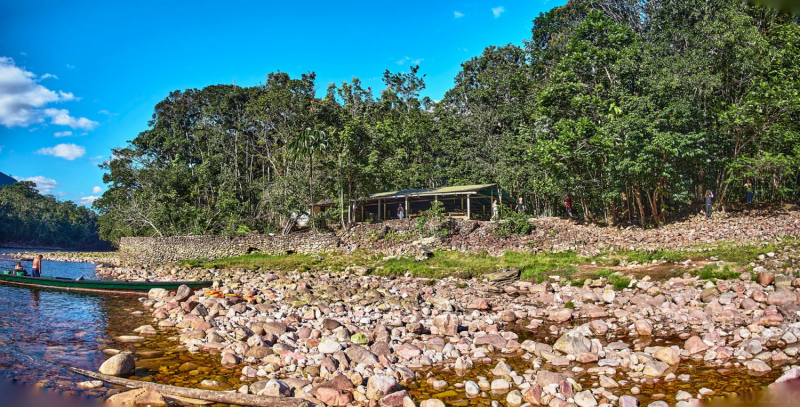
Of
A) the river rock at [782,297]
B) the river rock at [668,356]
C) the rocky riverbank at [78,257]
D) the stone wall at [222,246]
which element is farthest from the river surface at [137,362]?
the rocky riverbank at [78,257]

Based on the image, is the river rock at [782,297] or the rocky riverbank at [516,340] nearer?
the rocky riverbank at [516,340]

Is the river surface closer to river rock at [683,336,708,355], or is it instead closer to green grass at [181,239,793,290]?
river rock at [683,336,708,355]

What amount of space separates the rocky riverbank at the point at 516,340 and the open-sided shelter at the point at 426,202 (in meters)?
17.3

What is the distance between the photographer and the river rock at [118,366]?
27.4 feet

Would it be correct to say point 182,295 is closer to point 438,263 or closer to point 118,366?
point 118,366

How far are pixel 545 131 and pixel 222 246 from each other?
902 inches

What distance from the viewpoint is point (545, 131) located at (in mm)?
27438

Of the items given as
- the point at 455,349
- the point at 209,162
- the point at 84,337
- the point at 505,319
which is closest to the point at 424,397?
the point at 455,349

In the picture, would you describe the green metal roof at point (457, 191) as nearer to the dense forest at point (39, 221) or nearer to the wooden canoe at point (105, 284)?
the wooden canoe at point (105, 284)

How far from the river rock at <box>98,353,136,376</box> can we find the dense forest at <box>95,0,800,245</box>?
69.9 feet

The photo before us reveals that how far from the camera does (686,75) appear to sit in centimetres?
2459

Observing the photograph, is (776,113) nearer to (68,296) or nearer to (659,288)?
(659,288)

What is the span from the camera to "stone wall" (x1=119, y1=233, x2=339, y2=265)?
2923 cm

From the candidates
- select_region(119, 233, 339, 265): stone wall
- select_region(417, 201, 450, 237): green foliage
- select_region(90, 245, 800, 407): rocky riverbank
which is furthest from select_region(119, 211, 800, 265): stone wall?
select_region(90, 245, 800, 407): rocky riverbank
